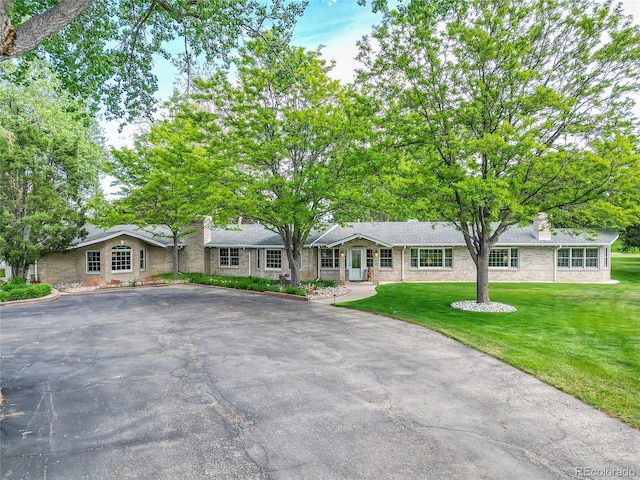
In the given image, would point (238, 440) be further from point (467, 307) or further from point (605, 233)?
point (605, 233)

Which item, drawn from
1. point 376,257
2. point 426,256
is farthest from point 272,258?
point 426,256

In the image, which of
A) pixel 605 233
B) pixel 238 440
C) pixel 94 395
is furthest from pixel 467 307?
pixel 605 233

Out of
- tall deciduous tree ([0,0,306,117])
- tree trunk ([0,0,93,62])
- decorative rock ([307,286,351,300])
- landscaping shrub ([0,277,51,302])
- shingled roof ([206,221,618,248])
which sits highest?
tall deciduous tree ([0,0,306,117])

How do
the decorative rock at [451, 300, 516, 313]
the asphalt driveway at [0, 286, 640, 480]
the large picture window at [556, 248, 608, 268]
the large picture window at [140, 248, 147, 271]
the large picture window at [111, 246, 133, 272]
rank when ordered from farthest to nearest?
the large picture window at [140, 248, 147, 271], the large picture window at [111, 246, 133, 272], the large picture window at [556, 248, 608, 268], the decorative rock at [451, 300, 516, 313], the asphalt driveway at [0, 286, 640, 480]

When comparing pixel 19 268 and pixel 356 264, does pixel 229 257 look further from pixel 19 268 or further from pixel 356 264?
pixel 19 268

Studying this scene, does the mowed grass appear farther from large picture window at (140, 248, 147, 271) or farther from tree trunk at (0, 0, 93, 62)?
large picture window at (140, 248, 147, 271)

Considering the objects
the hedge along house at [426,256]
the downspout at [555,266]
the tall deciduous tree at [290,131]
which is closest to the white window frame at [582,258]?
the hedge along house at [426,256]

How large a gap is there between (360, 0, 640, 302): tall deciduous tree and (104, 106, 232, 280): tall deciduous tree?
7.92 metres

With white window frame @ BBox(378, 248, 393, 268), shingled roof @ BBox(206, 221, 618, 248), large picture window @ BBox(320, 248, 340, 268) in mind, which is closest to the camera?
shingled roof @ BBox(206, 221, 618, 248)

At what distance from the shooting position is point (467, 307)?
14.4m

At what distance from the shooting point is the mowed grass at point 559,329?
6.56m

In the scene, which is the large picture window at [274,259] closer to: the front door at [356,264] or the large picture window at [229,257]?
the large picture window at [229,257]

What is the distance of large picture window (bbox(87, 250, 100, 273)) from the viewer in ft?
77.2

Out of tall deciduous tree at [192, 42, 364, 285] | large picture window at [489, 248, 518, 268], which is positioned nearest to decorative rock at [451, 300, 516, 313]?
tall deciduous tree at [192, 42, 364, 285]
